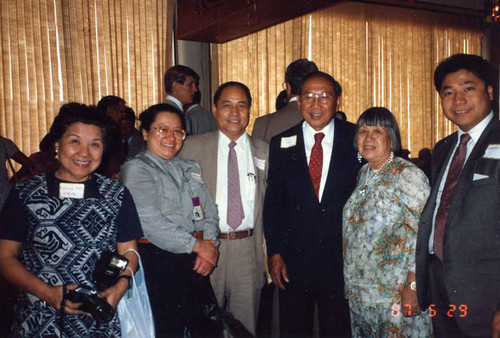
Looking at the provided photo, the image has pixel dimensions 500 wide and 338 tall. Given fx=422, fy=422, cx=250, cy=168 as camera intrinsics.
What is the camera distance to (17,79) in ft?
16.8

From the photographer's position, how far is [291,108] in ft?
11.1

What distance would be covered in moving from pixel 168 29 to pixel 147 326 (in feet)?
16.7

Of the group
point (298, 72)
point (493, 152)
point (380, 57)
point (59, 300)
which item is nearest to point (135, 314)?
point (59, 300)

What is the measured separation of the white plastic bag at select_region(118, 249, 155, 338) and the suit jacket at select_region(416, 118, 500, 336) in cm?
133

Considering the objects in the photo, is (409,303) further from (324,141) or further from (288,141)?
(288,141)

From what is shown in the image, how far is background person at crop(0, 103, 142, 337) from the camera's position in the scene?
66.4 inches

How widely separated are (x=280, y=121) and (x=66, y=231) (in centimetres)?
202

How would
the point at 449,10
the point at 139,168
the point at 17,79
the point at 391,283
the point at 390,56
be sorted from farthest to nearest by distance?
1. the point at 390,56
2. the point at 449,10
3. the point at 17,79
4. the point at 139,168
5. the point at 391,283

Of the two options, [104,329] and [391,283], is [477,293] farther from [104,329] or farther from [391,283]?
[104,329]

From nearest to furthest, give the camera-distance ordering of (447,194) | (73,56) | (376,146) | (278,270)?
1. (447,194)
2. (376,146)
3. (278,270)
4. (73,56)

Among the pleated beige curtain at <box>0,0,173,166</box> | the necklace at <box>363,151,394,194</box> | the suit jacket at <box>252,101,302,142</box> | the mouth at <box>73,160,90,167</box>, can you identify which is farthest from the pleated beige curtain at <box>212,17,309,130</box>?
the mouth at <box>73,160,90,167</box>

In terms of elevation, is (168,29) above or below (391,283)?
above

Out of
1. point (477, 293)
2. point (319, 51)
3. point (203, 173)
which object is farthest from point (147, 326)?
point (319, 51)

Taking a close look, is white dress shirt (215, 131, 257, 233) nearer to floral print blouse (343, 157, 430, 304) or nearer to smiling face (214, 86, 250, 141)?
smiling face (214, 86, 250, 141)
